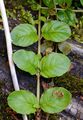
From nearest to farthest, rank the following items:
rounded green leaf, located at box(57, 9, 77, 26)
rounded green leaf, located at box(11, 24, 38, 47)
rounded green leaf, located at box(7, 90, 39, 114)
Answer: rounded green leaf, located at box(7, 90, 39, 114)
rounded green leaf, located at box(11, 24, 38, 47)
rounded green leaf, located at box(57, 9, 77, 26)

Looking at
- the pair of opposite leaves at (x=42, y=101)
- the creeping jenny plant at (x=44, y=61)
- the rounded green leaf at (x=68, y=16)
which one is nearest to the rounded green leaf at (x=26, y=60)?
the creeping jenny plant at (x=44, y=61)

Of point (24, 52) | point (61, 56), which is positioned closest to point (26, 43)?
point (24, 52)

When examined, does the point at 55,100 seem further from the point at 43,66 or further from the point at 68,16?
the point at 68,16

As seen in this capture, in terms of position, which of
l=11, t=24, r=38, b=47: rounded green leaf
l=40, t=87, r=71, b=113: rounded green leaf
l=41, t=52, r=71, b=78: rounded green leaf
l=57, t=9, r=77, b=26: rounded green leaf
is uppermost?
l=57, t=9, r=77, b=26: rounded green leaf

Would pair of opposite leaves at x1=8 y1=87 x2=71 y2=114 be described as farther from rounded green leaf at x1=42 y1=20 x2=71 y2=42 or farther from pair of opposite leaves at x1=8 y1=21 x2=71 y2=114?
rounded green leaf at x1=42 y1=20 x2=71 y2=42

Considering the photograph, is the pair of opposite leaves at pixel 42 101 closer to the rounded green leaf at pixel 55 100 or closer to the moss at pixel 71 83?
the rounded green leaf at pixel 55 100

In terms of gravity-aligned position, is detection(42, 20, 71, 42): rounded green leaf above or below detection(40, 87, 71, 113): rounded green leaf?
above

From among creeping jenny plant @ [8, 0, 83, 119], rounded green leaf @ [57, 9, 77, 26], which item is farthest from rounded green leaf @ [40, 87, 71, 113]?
rounded green leaf @ [57, 9, 77, 26]
